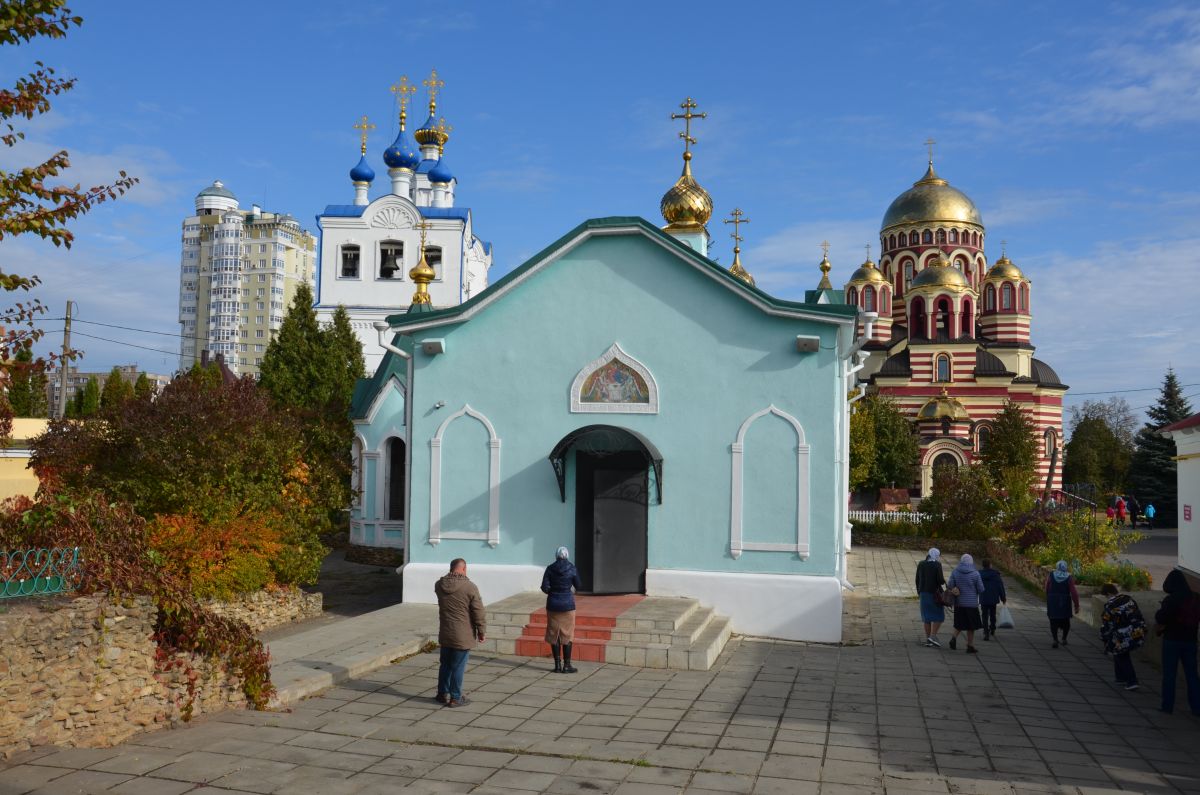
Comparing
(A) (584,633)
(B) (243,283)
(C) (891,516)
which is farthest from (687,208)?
(B) (243,283)

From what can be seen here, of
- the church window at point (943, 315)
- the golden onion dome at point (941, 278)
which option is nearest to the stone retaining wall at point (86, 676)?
the church window at point (943, 315)

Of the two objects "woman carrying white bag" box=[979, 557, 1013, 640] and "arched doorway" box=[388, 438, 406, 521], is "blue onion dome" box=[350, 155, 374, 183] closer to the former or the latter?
"arched doorway" box=[388, 438, 406, 521]

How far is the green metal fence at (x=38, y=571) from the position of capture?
765 cm

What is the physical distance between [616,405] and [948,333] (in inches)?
1564

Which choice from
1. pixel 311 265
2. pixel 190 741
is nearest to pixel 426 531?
pixel 190 741

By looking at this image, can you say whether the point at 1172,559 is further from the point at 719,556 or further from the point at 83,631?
the point at 83,631

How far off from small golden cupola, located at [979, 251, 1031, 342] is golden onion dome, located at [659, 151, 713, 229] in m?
37.2

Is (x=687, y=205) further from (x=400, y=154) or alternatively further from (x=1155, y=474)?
(x=1155, y=474)

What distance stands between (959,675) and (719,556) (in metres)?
3.71

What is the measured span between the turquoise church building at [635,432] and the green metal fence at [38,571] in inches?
283

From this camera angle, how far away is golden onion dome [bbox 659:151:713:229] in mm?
19625

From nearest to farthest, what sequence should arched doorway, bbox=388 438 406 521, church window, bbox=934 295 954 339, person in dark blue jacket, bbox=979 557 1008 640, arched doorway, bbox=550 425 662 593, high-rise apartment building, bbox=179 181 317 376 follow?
person in dark blue jacket, bbox=979 557 1008 640, arched doorway, bbox=550 425 662 593, arched doorway, bbox=388 438 406 521, church window, bbox=934 295 954 339, high-rise apartment building, bbox=179 181 317 376

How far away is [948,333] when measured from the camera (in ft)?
163

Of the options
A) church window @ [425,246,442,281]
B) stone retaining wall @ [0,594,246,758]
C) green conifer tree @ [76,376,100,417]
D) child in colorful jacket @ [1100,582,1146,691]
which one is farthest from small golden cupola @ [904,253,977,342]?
stone retaining wall @ [0,594,246,758]
